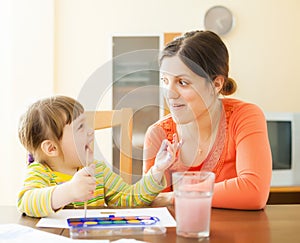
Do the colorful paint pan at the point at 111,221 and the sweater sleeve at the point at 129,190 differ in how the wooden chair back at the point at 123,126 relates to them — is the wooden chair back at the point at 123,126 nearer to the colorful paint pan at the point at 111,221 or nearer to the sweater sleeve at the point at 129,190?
the sweater sleeve at the point at 129,190

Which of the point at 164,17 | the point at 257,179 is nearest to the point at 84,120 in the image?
the point at 257,179

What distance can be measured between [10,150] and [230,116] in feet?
7.12

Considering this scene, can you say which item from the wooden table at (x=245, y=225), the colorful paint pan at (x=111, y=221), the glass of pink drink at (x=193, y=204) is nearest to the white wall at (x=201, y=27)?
the wooden table at (x=245, y=225)

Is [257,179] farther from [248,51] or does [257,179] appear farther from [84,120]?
[248,51]

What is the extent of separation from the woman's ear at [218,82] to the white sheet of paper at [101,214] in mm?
485

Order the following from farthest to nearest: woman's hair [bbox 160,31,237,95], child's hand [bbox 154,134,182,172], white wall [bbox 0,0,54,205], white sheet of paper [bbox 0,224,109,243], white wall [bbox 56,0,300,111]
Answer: white wall [bbox 56,0,300,111] → white wall [bbox 0,0,54,205] → woman's hair [bbox 160,31,237,95] → child's hand [bbox 154,134,182,172] → white sheet of paper [bbox 0,224,109,243]

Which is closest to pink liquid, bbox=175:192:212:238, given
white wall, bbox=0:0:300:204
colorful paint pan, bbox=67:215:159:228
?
colorful paint pan, bbox=67:215:159:228

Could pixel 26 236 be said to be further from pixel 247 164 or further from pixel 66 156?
pixel 247 164

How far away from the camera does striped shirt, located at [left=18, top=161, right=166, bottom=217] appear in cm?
118

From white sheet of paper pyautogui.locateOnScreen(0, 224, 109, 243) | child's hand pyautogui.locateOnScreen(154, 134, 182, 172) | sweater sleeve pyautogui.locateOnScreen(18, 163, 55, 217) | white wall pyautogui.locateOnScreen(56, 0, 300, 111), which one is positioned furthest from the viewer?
white wall pyautogui.locateOnScreen(56, 0, 300, 111)

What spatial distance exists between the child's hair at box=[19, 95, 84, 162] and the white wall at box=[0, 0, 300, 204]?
2.24 m

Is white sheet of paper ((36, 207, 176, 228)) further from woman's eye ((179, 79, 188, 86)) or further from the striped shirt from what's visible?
woman's eye ((179, 79, 188, 86))

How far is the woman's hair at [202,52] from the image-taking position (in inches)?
59.2

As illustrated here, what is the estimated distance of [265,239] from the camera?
3.24 ft
